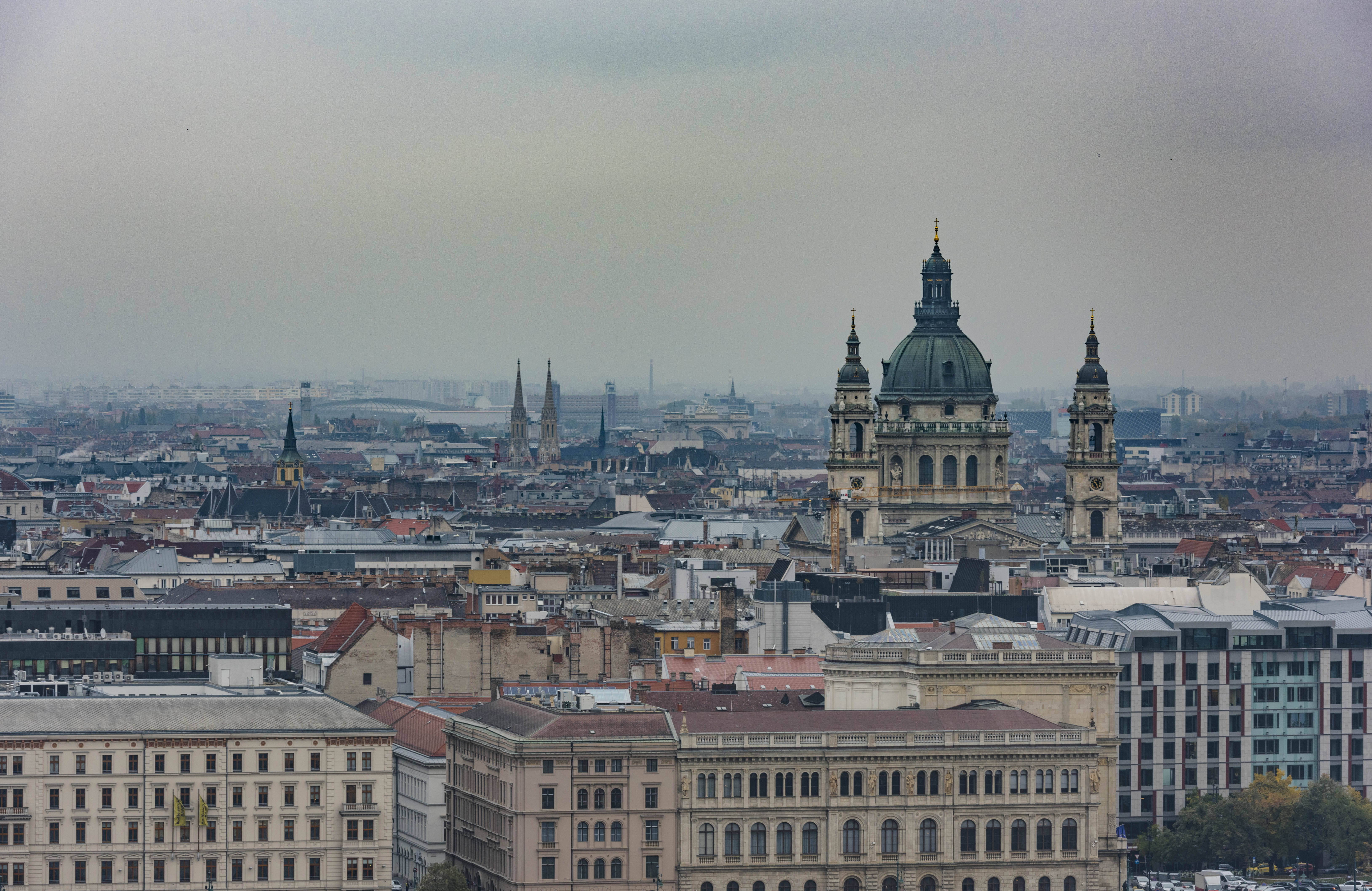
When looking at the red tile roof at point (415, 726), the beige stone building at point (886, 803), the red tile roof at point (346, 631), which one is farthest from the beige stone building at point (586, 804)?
the red tile roof at point (346, 631)

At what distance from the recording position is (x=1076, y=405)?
182m

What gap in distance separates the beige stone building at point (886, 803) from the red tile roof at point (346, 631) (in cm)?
2422

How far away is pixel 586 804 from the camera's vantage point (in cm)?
9781

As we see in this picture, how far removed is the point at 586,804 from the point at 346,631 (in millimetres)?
34249

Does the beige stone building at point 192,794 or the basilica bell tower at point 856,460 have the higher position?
the basilica bell tower at point 856,460

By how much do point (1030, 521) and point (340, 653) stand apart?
234 feet

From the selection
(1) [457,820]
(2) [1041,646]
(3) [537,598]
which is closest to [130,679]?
(1) [457,820]

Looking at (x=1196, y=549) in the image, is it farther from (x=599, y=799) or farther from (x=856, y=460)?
(x=599, y=799)

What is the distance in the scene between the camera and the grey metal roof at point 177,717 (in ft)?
317

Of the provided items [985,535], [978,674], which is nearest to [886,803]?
[978,674]

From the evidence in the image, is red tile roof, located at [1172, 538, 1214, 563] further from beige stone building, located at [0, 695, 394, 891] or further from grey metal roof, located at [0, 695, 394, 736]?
beige stone building, located at [0, 695, 394, 891]

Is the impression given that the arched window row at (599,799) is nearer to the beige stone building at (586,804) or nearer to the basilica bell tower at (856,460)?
the beige stone building at (586,804)

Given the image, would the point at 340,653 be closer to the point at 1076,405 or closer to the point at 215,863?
the point at 215,863

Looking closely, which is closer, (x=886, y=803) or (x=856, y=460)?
(x=886, y=803)
